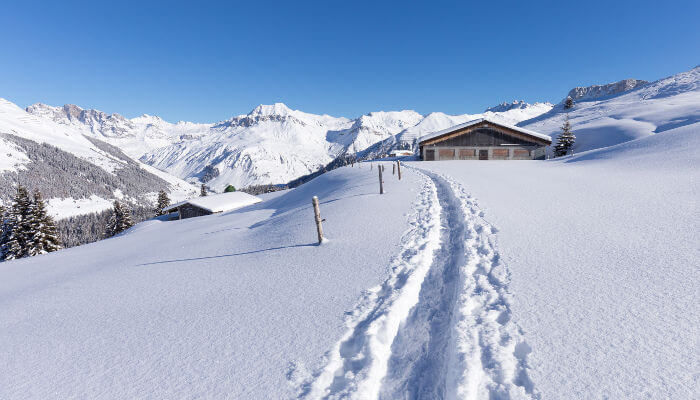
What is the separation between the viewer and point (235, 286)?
673 cm

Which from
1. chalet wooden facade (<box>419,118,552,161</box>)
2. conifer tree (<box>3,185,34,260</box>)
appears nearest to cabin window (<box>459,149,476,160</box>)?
chalet wooden facade (<box>419,118,552,161</box>)

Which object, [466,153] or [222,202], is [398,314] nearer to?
[222,202]

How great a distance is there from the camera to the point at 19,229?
30.5 metres

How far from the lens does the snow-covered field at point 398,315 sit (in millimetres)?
3432

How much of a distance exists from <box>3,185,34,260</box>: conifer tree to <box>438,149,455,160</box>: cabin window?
4856 cm

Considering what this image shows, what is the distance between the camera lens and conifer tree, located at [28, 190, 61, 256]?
30812 millimetres

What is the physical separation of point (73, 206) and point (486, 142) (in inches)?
8715

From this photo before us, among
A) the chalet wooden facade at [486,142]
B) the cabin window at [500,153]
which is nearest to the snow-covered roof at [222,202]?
the chalet wooden facade at [486,142]

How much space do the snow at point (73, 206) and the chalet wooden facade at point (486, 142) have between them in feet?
655

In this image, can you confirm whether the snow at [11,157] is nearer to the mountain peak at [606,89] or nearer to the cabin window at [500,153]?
the cabin window at [500,153]

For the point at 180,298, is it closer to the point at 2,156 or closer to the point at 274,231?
the point at 274,231

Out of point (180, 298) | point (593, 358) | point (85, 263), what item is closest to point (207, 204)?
point (85, 263)

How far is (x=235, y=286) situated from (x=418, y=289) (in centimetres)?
424

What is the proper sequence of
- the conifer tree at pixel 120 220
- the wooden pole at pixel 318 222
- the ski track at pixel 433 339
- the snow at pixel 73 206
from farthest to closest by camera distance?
the snow at pixel 73 206 < the conifer tree at pixel 120 220 < the wooden pole at pixel 318 222 < the ski track at pixel 433 339
